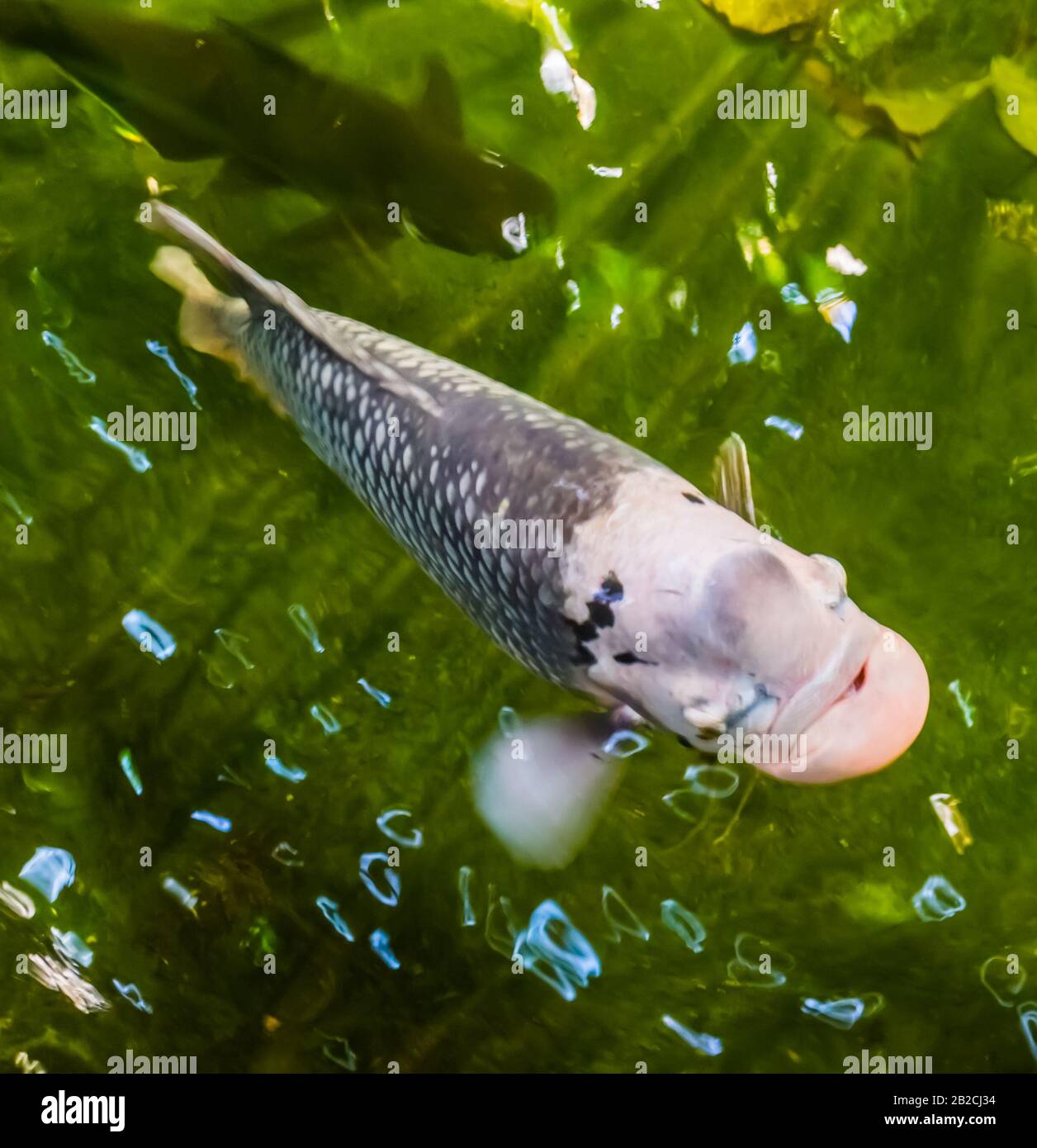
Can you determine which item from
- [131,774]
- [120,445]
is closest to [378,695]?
[131,774]

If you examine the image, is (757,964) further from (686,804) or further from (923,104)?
(923,104)

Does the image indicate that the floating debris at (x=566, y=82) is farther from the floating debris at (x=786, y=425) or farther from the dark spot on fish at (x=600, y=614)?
the dark spot on fish at (x=600, y=614)

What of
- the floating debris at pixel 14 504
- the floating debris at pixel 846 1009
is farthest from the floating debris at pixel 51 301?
the floating debris at pixel 846 1009

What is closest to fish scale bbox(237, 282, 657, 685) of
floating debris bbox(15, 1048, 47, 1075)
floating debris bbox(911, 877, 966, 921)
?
floating debris bbox(911, 877, 966, 921)

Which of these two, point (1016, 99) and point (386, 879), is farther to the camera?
point (1016, 99)

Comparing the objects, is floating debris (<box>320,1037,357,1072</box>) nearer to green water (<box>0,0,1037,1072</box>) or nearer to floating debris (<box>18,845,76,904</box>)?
green water (<box>0,0,1037,1072</box>)

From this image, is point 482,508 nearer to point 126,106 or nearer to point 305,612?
point 305,612
